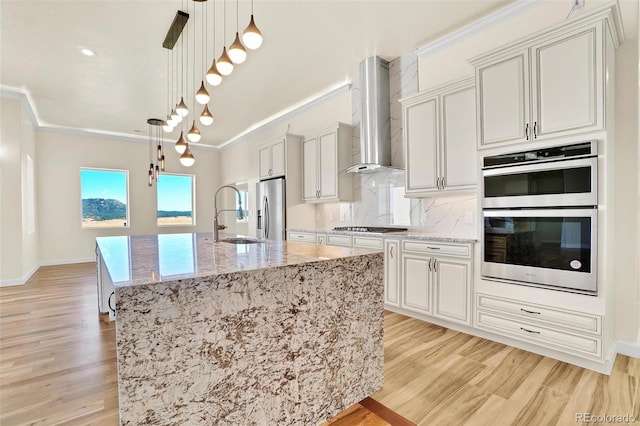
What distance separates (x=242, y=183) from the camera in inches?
295

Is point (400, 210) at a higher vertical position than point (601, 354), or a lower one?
higher

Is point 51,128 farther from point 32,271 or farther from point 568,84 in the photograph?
point 568,84

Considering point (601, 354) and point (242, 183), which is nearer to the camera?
point (601, 354)

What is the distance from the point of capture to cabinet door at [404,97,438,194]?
10.7 feet

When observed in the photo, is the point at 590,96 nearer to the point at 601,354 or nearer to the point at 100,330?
the point at 601,354

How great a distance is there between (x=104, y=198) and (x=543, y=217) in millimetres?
8362

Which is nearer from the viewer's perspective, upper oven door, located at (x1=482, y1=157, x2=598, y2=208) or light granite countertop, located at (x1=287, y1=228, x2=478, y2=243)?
upper oven door, located at (x1=482, y1=157, x2=598, y2=208)

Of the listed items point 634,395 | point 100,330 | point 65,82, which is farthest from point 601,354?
point 65,82

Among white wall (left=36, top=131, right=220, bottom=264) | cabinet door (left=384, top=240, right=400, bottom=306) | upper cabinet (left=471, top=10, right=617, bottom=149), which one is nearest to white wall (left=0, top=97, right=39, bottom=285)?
white wall (left=36, top=131, right=220, bottom=264)

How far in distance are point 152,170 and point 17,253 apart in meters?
2.44

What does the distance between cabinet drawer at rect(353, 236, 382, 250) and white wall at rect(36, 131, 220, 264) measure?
20.1 feet

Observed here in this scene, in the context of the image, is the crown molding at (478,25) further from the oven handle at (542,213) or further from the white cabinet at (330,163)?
the oven handle at (542,213)

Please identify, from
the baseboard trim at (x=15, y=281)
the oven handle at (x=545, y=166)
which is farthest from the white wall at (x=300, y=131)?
the baseboard trim at (x=15, y=281)

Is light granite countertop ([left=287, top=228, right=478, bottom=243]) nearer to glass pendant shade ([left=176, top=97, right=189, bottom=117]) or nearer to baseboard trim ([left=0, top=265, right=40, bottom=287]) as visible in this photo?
glass pendant shade ([left=176, top=97, right=189, bottom=117])
